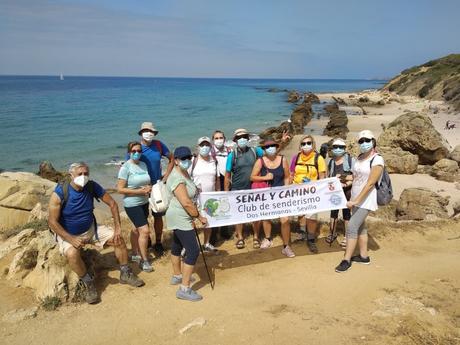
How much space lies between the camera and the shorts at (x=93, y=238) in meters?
5.52

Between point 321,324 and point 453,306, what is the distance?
2.09 metres

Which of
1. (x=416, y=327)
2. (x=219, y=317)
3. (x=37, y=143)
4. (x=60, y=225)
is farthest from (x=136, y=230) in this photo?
(x=37, y=143)

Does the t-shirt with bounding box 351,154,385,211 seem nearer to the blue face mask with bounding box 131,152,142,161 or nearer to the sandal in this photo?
the sandal

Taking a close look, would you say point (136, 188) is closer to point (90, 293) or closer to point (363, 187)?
point (90, 293)

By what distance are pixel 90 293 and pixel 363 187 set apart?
4805 mm

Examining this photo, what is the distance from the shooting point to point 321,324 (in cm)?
500

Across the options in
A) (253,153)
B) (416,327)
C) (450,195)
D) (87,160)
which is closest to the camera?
(416,327)

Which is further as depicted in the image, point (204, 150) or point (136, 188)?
point (204, 150)

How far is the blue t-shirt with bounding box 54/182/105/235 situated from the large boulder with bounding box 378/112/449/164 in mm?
15475

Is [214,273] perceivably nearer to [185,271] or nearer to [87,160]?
[185,271]

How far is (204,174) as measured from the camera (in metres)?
6.82

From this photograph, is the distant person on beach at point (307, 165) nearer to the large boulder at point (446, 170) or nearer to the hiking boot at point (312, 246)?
the hiking boot at point (312, 246)

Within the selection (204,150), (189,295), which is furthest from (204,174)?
(189,295)

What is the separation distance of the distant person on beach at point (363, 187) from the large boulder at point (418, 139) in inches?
476
